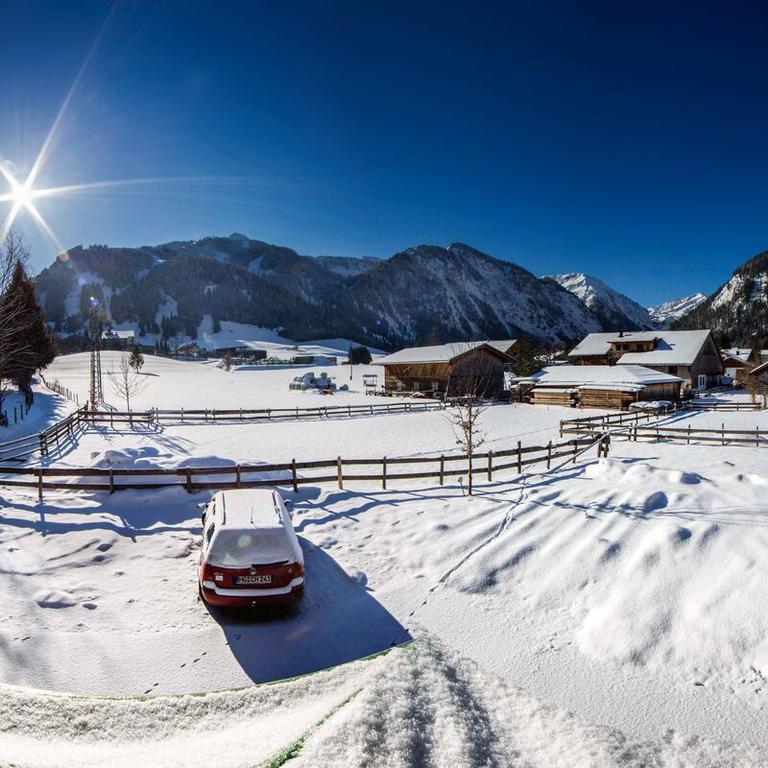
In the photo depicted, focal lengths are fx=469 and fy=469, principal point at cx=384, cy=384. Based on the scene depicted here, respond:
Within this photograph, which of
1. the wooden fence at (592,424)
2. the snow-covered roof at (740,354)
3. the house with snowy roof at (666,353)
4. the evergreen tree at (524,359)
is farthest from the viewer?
the snow-covered roof at (740,354)

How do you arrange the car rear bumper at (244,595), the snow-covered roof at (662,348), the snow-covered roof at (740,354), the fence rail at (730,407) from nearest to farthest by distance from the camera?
the car rear bumper at (244,595) → the fence rail at (730,407) → the snow-covered roof at (662,348) → the snow-covered roof at (740,354)

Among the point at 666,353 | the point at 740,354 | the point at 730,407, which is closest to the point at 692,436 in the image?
the point at 730,407

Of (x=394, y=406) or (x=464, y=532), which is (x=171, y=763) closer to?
(x=464, y=532)

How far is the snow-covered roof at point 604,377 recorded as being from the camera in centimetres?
4342

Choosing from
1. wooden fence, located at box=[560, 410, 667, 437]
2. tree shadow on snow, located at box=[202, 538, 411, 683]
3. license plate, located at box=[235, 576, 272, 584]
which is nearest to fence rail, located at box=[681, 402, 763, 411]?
→ wooden fence, located at box=[560, 410, 667, 437]

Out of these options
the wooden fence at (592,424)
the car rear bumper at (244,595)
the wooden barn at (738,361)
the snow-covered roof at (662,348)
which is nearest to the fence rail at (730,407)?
the wooden fence at (592,424)

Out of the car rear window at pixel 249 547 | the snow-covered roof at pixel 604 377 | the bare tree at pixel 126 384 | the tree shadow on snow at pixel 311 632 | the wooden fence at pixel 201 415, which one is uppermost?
the snow-covered roof at pixel 604 377

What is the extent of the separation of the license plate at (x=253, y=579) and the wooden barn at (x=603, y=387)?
42.1 meters

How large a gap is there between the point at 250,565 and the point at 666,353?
62.7 meters

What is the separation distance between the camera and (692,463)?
18.2 m

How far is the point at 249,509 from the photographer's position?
868 cm

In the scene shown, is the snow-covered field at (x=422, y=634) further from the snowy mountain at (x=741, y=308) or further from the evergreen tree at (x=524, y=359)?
the snowy mountain at (x=741, y=308)

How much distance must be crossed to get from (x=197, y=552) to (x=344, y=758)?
22.8 ft

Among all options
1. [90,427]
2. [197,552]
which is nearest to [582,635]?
[197,552]
